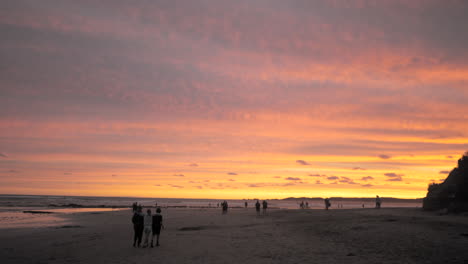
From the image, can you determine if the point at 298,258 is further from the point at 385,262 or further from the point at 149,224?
the point at 149,224

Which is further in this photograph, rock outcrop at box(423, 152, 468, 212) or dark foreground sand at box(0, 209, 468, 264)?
rock outcrop at box(423, 152, 468, 212)

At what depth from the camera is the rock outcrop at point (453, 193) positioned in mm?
33750

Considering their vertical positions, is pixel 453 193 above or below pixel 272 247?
above

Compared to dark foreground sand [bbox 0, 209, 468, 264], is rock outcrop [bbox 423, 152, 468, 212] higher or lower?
higher

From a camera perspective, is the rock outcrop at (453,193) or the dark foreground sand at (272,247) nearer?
the dark foreground sand at (272,247)

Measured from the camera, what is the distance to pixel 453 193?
116 feet

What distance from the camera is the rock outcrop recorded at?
111 ft

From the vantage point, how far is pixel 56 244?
2281 cm

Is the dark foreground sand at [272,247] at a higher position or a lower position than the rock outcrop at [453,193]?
lower

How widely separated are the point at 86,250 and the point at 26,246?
15.7 feet

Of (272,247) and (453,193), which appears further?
(453,193)

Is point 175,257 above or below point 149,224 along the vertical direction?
below

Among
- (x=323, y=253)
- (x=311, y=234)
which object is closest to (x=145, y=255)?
(x=323, y=253)

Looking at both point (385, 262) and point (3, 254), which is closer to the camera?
point (385, 262)
